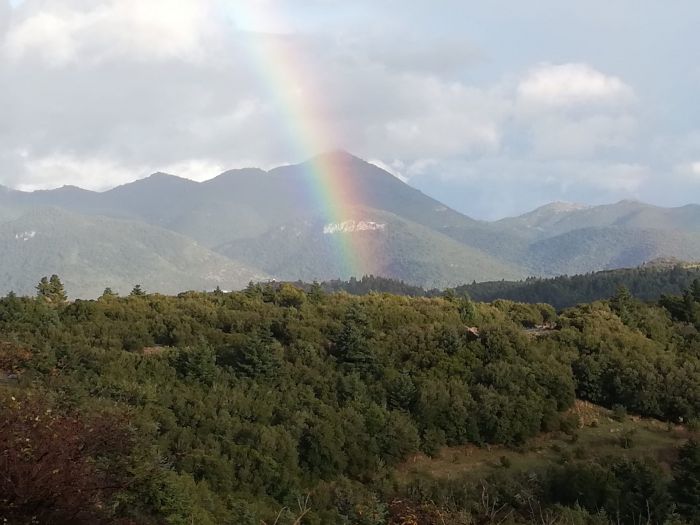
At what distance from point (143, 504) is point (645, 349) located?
2373cm

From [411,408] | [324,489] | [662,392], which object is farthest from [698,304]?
[324,489]

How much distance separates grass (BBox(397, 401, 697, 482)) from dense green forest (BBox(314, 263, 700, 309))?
10638 cm

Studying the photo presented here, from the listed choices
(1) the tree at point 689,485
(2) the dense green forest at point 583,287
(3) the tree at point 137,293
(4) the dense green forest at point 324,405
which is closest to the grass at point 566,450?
(4) the dense green forest at point 324,405

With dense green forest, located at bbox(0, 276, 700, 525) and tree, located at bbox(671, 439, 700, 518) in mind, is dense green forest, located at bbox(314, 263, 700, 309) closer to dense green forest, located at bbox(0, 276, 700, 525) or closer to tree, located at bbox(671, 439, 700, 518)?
dense green forest, located at bbox(0, 276, 700, 525)

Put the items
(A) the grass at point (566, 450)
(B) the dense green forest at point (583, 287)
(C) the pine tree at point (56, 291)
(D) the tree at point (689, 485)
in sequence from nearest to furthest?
(D) the tree at point (689, 485)
(A) the grass at point (566, 450)
(C) the pine tree at point (56, 291)
(B) the dense green forest at point (583, 287)

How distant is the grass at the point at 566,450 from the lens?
62.1 ft

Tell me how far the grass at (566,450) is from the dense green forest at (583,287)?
349ft

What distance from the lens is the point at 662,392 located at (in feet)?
77.2

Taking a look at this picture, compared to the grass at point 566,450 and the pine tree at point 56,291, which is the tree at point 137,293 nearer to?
the pine tree at point 56,291

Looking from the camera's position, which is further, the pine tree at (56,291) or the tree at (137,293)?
the pine tree at (56,291)

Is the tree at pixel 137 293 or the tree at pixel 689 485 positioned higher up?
the tree at pixel 137 293

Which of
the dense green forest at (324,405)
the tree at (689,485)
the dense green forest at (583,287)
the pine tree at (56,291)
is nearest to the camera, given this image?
the dense green forest at (324,405)

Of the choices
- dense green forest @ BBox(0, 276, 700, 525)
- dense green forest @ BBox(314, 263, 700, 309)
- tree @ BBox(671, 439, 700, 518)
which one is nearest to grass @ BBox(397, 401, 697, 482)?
dense green forest @ BBox(0, 276, 700, 525)

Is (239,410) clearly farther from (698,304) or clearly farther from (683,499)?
(698,304)
